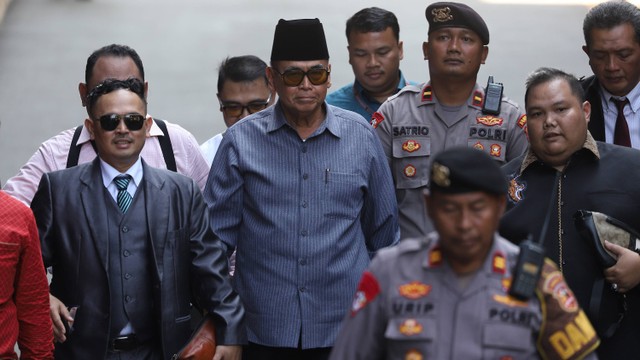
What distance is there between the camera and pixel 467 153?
11.0ft

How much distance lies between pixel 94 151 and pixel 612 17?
8.75 ft

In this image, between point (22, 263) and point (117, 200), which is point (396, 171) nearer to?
point (117, 200)

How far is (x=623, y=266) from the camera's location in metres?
4.41

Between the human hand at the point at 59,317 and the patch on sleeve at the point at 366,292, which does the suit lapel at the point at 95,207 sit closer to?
the human hand at the point at 59,317

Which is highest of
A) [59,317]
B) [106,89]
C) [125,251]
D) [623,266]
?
[106,89]

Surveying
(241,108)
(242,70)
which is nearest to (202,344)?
(241,108)

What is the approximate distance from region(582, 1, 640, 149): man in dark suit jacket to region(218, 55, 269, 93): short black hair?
1.76m

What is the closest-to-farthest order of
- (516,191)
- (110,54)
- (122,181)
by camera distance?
(122,181) < (516,191) < (110,54)

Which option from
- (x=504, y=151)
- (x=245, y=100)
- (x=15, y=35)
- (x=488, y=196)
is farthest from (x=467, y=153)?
(x=15, y=35)

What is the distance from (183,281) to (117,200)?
0.43 m

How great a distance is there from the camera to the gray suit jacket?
4422 mm

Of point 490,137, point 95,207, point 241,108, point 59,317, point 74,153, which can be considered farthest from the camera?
point 241,108

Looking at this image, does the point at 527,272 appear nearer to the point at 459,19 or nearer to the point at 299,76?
the point at 299,76

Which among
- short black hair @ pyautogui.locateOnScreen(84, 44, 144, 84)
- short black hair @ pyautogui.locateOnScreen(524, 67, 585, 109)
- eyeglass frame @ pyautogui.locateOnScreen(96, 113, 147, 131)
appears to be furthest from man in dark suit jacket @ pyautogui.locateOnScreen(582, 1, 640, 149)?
eyeglass frame @ pyautogui.locateOnScreen(96, 113, 147, 131)
